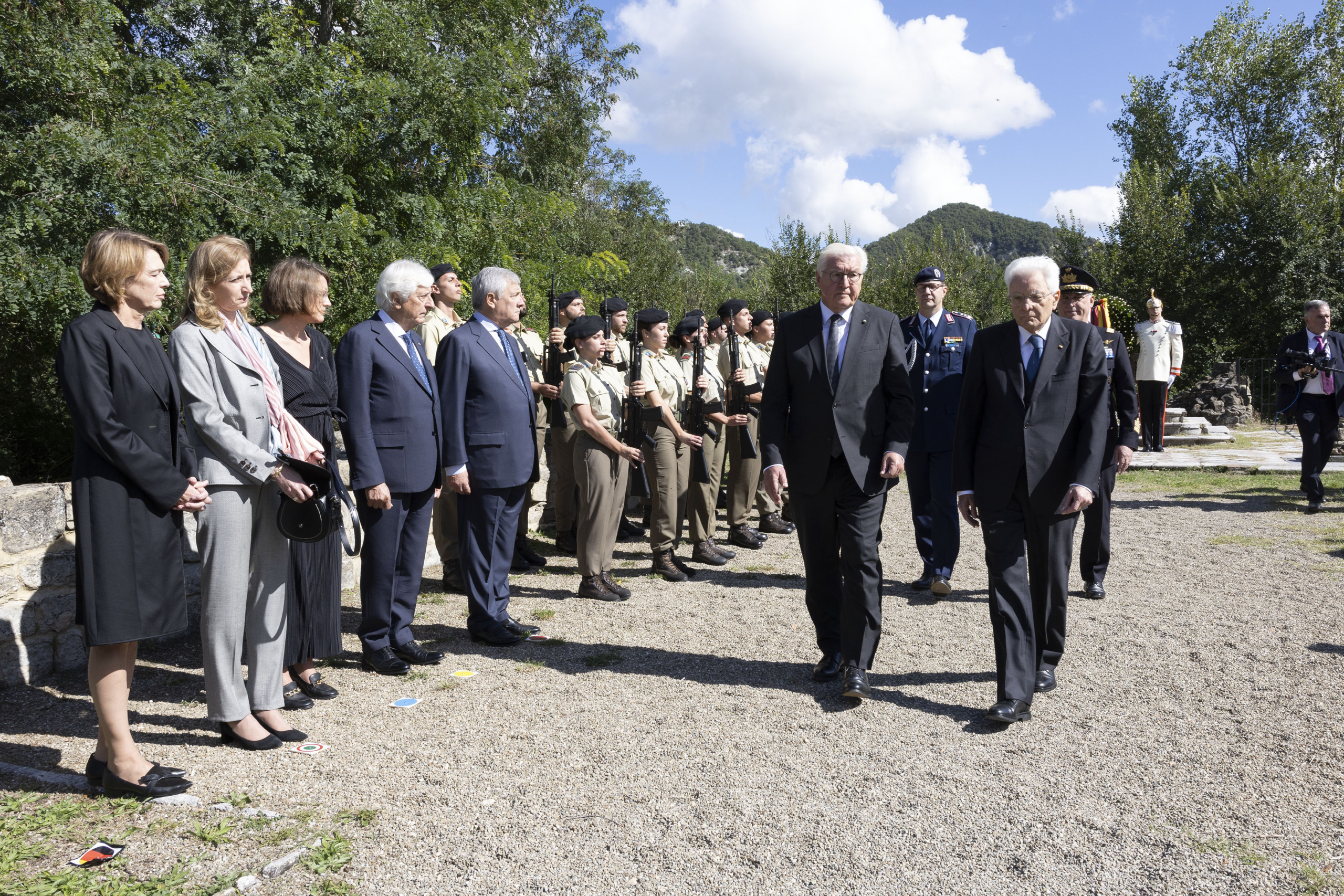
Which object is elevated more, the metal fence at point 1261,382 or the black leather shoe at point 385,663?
the metal fence at point 1261,382

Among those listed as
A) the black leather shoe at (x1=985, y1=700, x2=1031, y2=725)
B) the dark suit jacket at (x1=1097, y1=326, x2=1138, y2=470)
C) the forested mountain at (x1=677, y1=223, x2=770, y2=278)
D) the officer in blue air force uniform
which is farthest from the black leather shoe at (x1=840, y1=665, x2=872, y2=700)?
the forested mountain at (x1=677, y1=223, x2=770, y2=278)

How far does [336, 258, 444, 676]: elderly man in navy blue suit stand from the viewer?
4.45m

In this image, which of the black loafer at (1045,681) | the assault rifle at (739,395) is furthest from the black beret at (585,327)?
the black loafer at (1045,681)

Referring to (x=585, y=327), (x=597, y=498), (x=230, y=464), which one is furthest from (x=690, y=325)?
(x=230, y=464)

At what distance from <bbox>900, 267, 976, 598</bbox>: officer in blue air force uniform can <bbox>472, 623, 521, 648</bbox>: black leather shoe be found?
285 cm

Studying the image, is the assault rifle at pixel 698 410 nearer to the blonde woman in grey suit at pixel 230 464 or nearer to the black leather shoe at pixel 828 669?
the black leather shoe at pixel 828 669

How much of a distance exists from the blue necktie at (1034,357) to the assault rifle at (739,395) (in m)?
3.61

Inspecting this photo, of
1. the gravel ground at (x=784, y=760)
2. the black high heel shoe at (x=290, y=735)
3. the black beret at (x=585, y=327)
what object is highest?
the black beret at (x=585, y=327)

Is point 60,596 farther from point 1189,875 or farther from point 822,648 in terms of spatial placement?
point 1189,875

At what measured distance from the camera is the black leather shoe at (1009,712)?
3.74 metres

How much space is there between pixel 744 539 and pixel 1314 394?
6176 millimetres

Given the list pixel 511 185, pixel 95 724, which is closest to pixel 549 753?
pixel 95 724

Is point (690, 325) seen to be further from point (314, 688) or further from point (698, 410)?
point (314, 688)

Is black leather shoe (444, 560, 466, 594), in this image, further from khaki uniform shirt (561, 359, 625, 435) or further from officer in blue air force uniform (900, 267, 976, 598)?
officer in blue air force uniform (900, 267, 976, 598)
